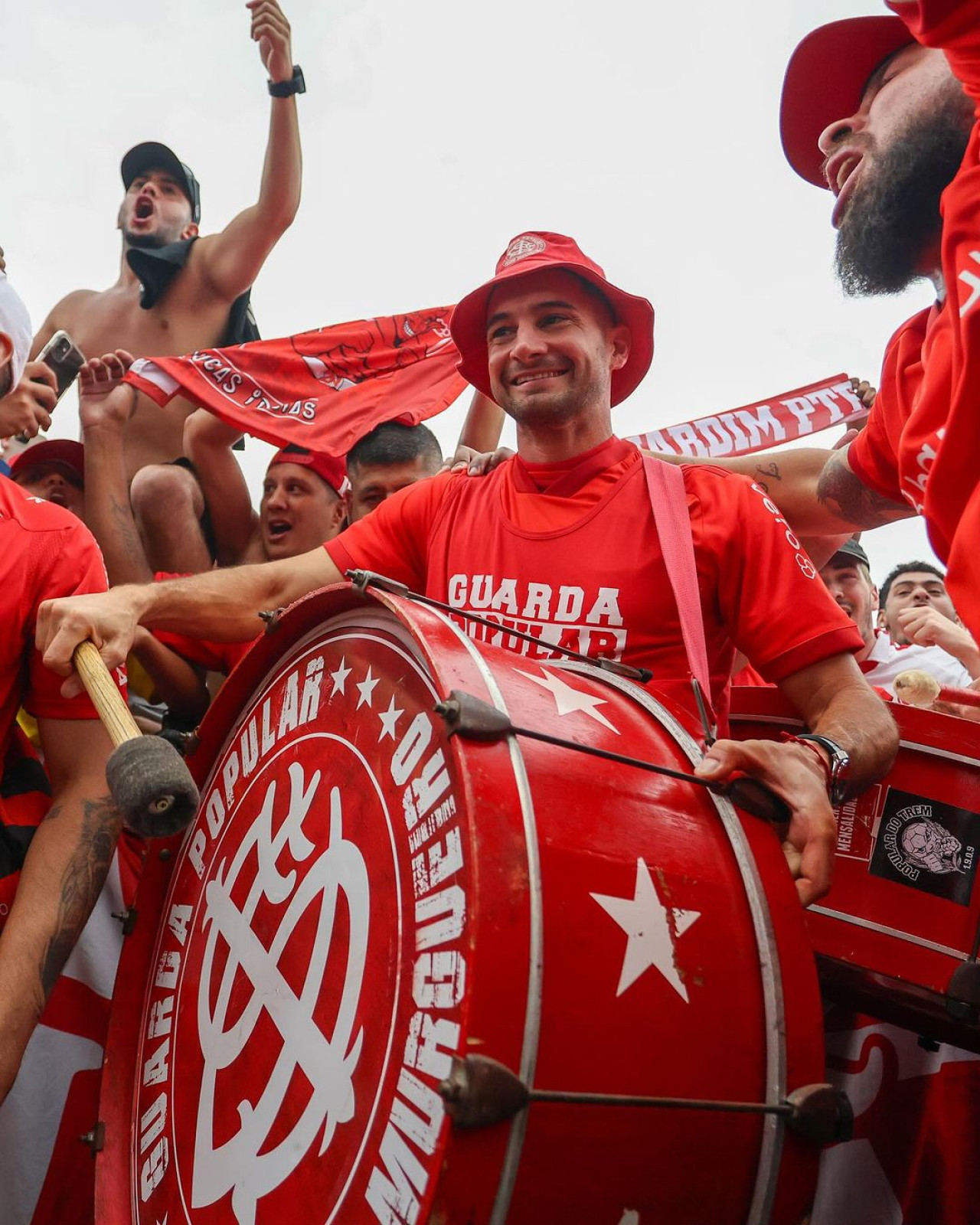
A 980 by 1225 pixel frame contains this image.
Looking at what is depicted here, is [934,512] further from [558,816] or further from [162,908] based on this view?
[162,908]

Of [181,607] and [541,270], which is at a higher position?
[541,270]

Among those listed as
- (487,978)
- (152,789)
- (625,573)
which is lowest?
(487,978)

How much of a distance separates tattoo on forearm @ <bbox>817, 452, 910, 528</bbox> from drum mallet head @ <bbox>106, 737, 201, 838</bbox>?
175cm

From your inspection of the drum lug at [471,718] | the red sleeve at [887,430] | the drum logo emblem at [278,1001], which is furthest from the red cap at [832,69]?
the drum logo emblem at [278,1001]

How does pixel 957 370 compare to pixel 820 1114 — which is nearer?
pixel 820 1114

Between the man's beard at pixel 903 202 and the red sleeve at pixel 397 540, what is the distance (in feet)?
3.57

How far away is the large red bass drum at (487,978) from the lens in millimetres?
1085

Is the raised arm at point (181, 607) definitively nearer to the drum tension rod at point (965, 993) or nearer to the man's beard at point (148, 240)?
the drum tension rod at point (965, 993)

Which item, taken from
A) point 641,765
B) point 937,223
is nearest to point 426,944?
point 641,765

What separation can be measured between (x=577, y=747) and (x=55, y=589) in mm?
1390

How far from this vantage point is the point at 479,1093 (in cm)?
A: 102

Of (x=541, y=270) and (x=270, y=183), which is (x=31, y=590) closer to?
(x=541, y=270)

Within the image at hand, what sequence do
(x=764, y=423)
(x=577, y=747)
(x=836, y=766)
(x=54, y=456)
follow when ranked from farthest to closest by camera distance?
(x=764, y=423), (x=54, y=456), (x=836, y=766), (x=577, y=747)

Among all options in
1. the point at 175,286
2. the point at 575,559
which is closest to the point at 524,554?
the point at 575,559
